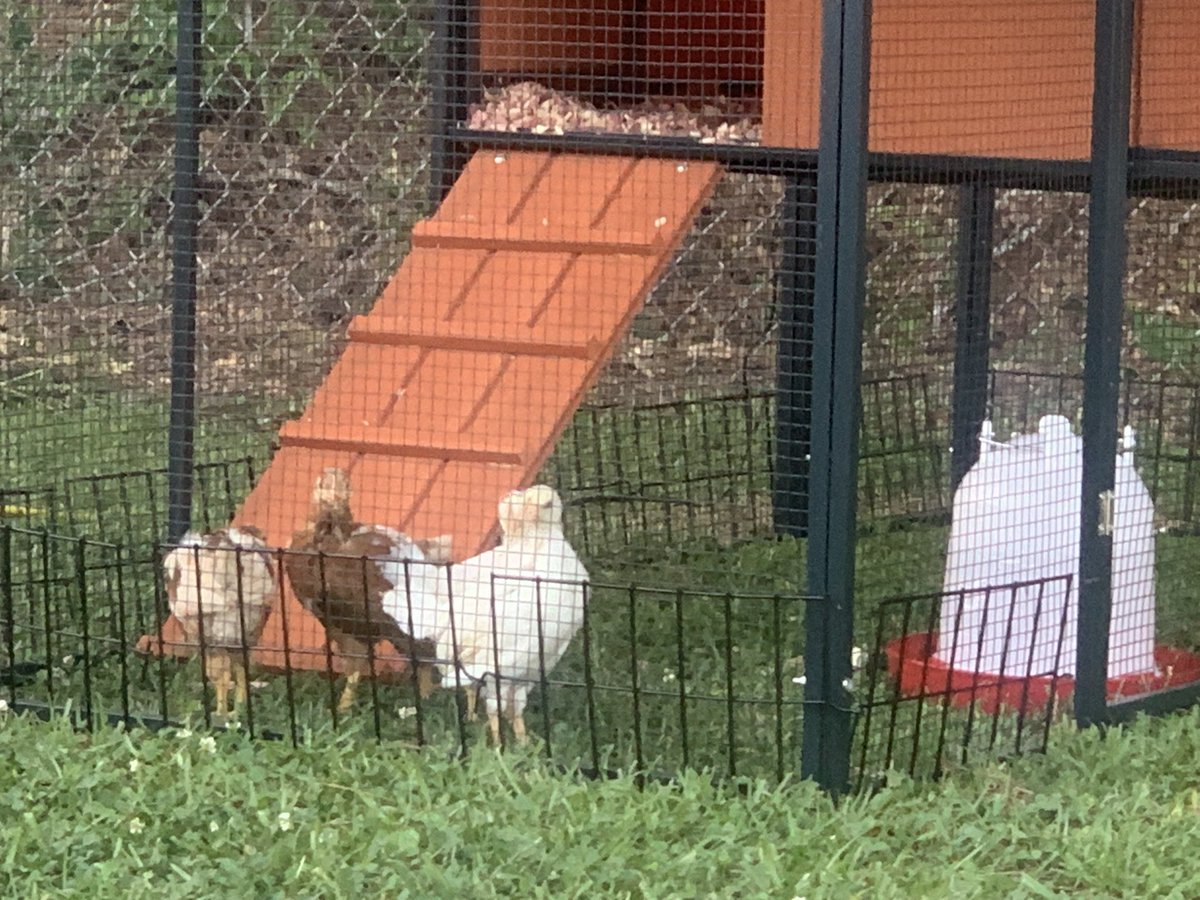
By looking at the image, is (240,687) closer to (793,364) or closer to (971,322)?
(971,322)

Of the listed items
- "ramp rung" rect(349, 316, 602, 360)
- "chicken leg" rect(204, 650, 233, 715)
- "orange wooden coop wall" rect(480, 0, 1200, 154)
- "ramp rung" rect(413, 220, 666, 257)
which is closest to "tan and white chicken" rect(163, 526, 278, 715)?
"chicken leg" rect(204, 650, 233, 715)

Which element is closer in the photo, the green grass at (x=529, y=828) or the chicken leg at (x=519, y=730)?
the green grass at (x=529, y=828)

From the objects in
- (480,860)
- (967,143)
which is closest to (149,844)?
(480,860)

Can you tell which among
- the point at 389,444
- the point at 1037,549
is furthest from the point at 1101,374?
the point at 389,444

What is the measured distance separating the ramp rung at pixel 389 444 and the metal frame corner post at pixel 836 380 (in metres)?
0.89

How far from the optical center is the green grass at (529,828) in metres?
3.04

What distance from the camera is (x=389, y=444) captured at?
431 centimetres

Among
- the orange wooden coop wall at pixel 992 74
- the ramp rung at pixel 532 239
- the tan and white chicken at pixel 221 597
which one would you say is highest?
the orange wooden coop wall at pixel 992 74

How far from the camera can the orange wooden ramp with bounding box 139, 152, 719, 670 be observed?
420cm

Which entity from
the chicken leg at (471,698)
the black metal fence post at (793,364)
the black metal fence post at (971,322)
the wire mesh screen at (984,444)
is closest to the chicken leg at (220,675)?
the chicken leg at (471,698)

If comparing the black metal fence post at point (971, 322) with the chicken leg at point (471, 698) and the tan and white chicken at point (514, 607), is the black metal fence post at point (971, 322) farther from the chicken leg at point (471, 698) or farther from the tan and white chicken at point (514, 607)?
the chicken leg at point (471, 698)

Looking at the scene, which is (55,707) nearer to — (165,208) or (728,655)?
(728,655)

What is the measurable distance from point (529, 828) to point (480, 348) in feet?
4.94

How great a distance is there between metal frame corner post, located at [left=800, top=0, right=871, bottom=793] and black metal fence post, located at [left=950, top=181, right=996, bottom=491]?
139 cm
